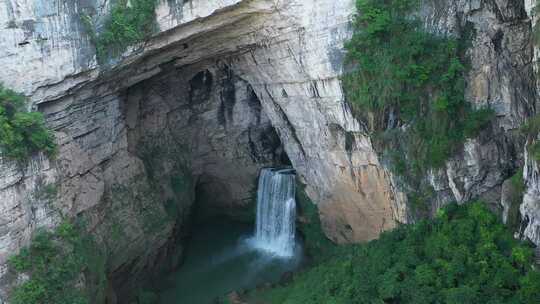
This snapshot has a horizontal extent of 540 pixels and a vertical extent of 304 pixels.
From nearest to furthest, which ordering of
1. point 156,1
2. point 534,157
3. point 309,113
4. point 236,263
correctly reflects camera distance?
point 534,157 < point 156,1 < point 309,113 < point 236,263

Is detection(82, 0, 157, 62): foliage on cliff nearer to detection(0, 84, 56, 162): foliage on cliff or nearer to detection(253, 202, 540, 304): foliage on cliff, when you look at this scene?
detection(0, 84, 56, 162): foliage on cliff

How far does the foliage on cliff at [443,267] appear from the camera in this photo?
788cm

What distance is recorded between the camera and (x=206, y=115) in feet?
56.7

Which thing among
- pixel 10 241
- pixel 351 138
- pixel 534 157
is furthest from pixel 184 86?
pixel 534 157

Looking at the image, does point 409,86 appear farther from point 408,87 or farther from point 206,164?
point 206,164

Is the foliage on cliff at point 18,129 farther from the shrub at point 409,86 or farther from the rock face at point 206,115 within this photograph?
the shrub at point 409,86

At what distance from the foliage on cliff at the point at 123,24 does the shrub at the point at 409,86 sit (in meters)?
4.51

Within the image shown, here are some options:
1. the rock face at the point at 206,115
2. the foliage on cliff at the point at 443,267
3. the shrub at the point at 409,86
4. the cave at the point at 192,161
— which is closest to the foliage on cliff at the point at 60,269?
the rock face at the point at 206,115

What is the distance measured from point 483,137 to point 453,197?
147 centimetres

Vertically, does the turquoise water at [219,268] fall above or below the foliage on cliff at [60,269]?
below

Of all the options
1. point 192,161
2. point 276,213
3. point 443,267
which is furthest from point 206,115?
point 443,267

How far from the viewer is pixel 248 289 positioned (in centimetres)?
1398

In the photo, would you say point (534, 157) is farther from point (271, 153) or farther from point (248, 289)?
point (271, 153)

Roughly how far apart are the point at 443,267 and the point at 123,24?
827cm
